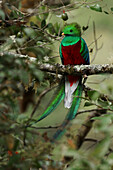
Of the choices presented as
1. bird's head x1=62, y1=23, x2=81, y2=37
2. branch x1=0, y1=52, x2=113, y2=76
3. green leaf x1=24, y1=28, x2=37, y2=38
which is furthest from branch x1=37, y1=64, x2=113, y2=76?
bird's head x1=62, y1=23, x2=81, y2=37

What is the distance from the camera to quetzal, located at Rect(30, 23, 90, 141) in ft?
7.18

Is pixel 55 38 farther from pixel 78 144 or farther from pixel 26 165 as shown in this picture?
pixel 26 165

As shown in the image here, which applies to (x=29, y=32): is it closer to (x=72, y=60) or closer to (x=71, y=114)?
(x=72, y=60)

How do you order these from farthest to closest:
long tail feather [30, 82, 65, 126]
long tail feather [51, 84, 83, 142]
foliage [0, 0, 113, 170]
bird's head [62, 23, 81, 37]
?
bird's head [62, 23, 81, 37], long tail feather [30, 82, 65, 126], long tail feather [51, 84, 83, 142], foliage [0, 0, 113, 170]

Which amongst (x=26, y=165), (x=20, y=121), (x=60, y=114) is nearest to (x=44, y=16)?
(x=20, y=121)

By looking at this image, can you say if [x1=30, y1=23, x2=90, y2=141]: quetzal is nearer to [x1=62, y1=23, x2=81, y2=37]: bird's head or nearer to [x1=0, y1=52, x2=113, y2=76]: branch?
[x1=62, y1=23, x2=81, y2=37]: bird's head

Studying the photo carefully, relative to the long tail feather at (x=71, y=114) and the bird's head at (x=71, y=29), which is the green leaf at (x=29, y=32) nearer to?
the bird's head at (x=71, y=29)

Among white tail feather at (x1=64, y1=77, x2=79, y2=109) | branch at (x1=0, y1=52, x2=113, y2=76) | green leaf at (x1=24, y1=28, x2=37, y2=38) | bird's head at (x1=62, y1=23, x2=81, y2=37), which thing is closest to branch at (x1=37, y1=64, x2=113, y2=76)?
branch at (x1=0, y1=52, x2=113, y2=76)

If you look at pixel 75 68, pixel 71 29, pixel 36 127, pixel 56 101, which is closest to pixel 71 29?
pixel 71 29

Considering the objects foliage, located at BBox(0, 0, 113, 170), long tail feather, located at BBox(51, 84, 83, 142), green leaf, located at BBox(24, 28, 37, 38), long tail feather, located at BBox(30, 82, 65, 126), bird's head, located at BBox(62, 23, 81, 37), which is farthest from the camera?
bird's head, located at BBox(62, 23, 81, 37)

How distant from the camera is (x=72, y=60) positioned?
8.32ft

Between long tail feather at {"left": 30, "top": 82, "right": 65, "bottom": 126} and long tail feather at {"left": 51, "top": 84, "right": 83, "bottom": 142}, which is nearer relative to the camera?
long tail feather at {"left": 51, "top": 84, "right": 83, "bottom": 142}

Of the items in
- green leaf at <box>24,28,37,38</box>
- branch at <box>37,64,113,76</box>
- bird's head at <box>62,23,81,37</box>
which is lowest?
branch at <box>37,64,113,76</box>

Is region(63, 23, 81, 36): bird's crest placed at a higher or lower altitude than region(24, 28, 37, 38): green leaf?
lower
